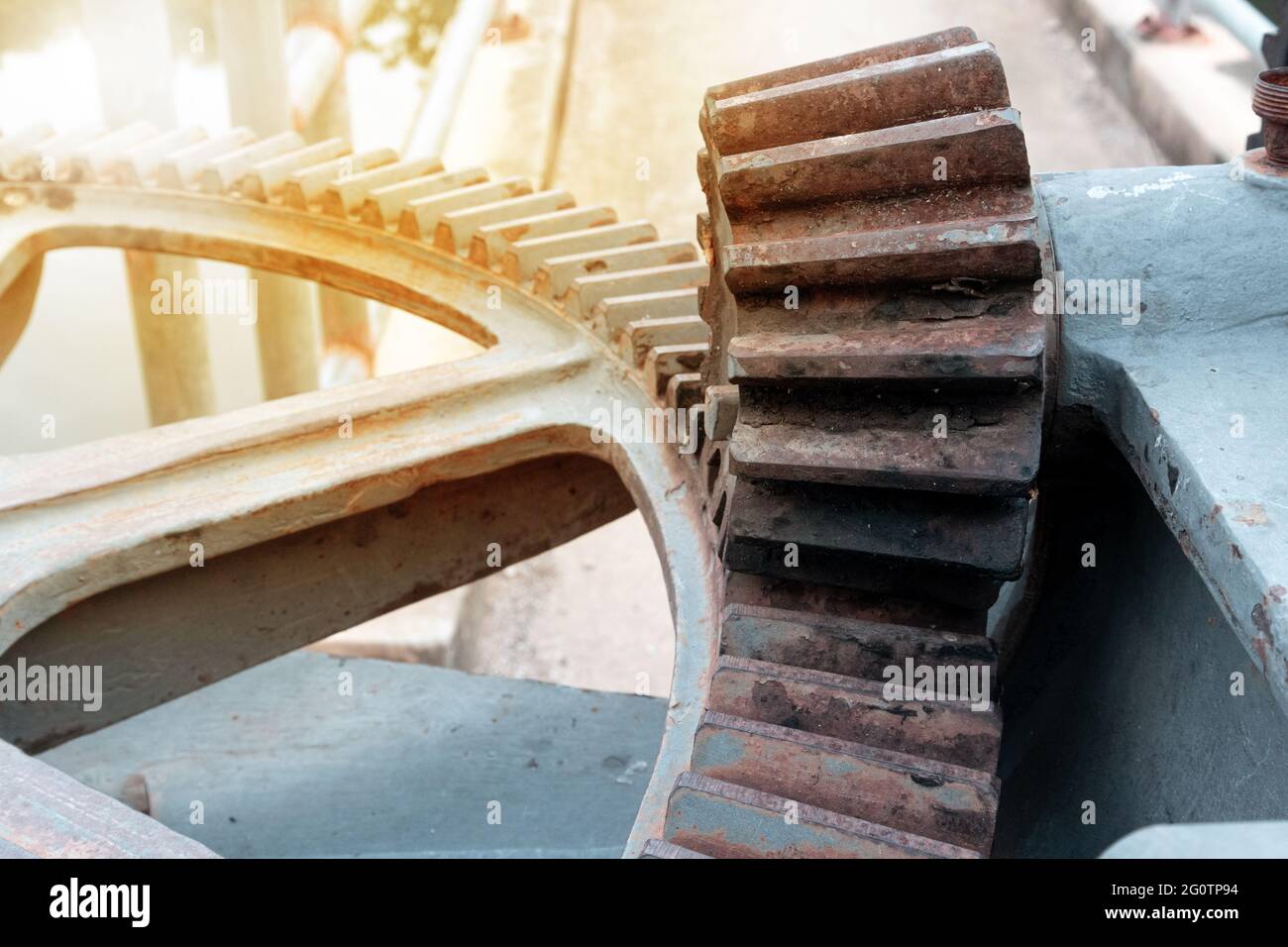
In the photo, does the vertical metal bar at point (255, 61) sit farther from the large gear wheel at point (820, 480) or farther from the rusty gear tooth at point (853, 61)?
the rusty gear tooth at point (853, 61)

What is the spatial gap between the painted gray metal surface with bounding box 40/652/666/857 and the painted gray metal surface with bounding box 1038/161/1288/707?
1.67 metres

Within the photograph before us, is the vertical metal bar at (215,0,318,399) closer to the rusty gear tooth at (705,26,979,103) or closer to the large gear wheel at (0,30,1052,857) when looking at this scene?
the large gear wheel at (0,30,1052,857)

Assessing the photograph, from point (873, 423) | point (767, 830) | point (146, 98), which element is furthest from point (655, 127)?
point (767, 830)

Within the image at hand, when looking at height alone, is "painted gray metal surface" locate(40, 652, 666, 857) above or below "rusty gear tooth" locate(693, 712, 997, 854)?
below

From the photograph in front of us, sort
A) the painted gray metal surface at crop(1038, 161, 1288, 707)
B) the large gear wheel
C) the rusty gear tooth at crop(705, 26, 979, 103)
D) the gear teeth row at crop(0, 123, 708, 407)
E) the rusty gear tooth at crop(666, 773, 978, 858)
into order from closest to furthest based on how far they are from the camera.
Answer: the rusty gear tooth at crop(666, 773, 978, 858) → the large gear wheel → the painted gray metal surface at crop(1038, 161, 1288, 707) → the rusty gear tooth at crop(705, 26, 979, 103) → the gear teeth row at crop(0, 123, 708, 407)

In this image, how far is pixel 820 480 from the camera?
2.06 m

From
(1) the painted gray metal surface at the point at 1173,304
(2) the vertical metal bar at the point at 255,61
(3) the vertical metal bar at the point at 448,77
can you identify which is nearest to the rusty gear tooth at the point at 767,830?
(1) the painted gray metal surface at the point at 1173,304

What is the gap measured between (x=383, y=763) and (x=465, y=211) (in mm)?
1499

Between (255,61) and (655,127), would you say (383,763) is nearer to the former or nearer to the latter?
(255,61)

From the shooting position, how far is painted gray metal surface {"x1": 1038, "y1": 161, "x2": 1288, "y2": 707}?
2.06m

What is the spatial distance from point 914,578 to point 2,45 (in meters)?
6.58

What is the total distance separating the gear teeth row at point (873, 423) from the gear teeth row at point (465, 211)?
69cm

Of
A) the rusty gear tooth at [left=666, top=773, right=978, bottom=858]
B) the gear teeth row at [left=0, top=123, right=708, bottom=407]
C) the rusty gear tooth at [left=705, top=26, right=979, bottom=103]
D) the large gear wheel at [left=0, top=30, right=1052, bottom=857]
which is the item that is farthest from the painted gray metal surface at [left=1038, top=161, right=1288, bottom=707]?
the gear teeth row at [left=0, top=123, right=708, bottom=407]
